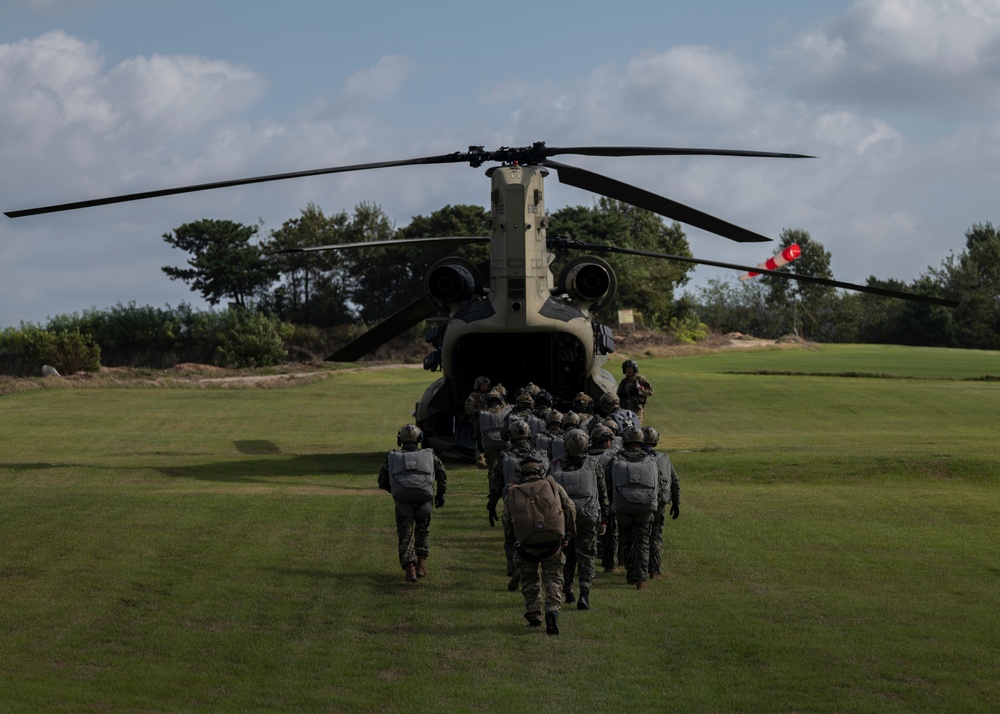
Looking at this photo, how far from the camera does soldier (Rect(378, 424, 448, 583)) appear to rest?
49.5 ft

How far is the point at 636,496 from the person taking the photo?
14578 mm

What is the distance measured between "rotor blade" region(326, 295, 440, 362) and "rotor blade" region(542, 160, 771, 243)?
5163 mm

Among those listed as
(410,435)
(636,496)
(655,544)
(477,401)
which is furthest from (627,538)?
(477,401)

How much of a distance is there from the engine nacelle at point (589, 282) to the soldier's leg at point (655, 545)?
11335mm

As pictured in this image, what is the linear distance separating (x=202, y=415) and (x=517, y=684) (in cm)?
3154

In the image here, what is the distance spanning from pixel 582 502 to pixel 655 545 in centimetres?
173

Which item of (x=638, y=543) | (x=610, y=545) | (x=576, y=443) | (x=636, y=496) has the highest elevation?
→ (x=576, y=443)

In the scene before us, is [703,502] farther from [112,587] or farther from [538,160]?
[112,587]

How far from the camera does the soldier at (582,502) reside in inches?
545

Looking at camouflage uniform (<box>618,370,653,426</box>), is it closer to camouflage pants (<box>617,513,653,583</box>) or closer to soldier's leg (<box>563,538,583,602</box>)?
camouflage pants (<box>617,513,653,583</box>)

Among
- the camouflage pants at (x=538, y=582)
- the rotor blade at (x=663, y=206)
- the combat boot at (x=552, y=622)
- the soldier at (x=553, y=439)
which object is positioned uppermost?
the rotor blade at (x=663, y=206)

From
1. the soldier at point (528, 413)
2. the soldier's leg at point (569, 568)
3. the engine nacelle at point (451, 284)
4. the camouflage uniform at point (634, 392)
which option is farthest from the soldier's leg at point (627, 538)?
the engine nacelle at point (451, 284)

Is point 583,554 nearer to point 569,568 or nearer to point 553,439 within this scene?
point 569,568

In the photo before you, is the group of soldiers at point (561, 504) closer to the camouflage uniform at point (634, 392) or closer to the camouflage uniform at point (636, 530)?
the camouflage uniform at point (636, 530)
